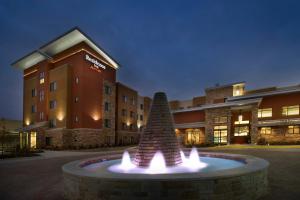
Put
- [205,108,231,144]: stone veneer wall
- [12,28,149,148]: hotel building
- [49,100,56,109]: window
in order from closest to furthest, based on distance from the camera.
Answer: [12,28,149,148]: hotel building
[205,108,231,144]: stone veneer wall
[49,100,56,109]: window

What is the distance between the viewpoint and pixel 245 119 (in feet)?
119

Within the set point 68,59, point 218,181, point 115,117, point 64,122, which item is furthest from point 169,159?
point 115,117

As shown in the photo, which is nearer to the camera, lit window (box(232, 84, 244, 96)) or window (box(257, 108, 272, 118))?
window (box(257, 108, 272, 118))

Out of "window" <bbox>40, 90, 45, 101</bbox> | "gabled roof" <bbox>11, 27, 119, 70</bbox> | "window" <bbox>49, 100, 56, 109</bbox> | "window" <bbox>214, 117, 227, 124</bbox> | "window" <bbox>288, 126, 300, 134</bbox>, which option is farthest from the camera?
"window" <bbox>40, 90, 45, 101</bbox>

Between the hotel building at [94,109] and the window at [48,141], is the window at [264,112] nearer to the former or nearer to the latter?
the hotel building at [94,109]

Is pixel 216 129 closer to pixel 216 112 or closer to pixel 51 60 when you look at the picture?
pixel 216 112

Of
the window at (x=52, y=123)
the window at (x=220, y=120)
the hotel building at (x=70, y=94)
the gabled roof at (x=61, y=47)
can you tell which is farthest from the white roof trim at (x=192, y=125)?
the window at (x=52, y=123)

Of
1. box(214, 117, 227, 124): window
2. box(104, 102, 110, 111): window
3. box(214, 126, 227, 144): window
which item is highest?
box(104, 102, 110, 111): window

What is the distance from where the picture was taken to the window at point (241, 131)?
1420 inches

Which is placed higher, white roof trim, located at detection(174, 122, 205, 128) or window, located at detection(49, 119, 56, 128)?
window, located at detection(49, 119, 56, 128)

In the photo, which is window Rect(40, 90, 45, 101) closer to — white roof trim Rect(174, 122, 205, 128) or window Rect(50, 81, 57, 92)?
window Rect(50, 81, 57, 92)

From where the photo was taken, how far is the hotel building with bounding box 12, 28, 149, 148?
3378 cm

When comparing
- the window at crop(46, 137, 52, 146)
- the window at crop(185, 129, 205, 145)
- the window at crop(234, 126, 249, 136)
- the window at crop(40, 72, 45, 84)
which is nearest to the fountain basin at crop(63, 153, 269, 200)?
the window at crop(46, 137, 52, 146)

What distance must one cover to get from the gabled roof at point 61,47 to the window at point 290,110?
2979 cm
